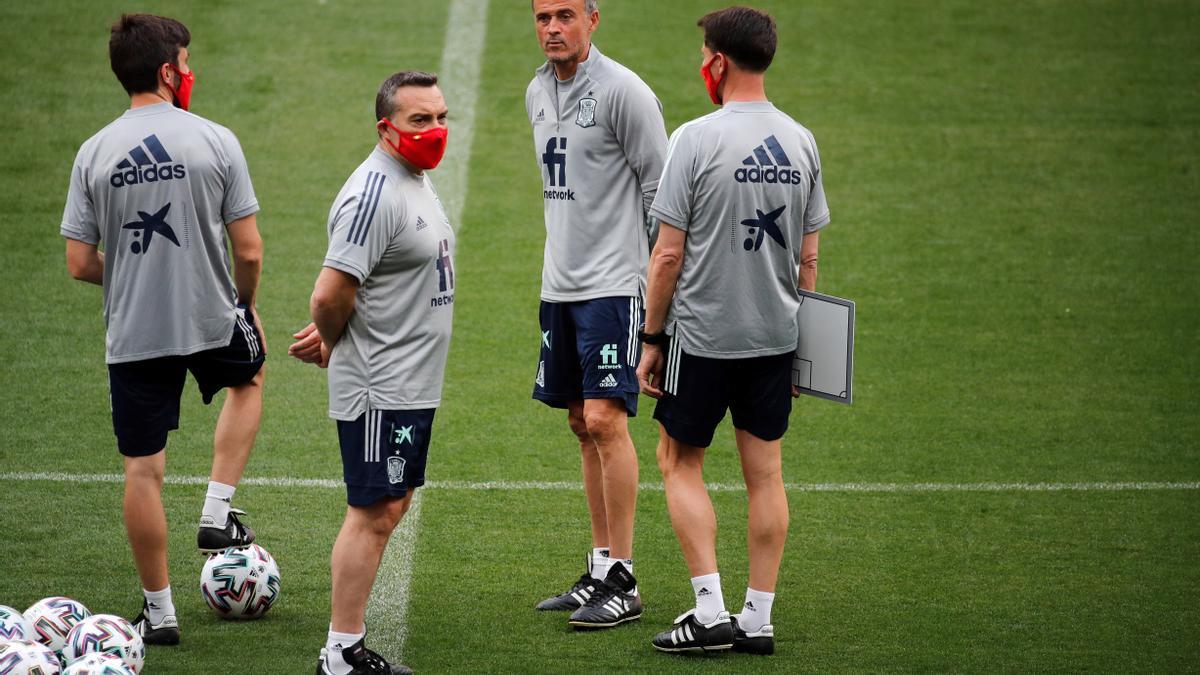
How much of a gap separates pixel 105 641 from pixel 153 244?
4.43 feet

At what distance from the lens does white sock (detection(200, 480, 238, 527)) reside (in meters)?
5.47

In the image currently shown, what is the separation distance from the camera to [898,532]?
6.48 meters

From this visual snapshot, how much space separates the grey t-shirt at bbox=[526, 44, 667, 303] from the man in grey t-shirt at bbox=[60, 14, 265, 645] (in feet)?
3.92

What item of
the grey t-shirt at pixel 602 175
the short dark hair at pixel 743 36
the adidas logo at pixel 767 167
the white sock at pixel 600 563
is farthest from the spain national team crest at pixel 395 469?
the short dark hair at pixel 743 36

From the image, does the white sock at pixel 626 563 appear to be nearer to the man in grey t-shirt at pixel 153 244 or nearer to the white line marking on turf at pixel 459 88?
the man in grey t-shirt at pixel 153 244

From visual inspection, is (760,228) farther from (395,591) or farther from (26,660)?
(26,660)

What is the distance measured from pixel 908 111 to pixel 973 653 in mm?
7669

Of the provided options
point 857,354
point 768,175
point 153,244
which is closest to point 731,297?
point 768,175

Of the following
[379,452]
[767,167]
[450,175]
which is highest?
[450,175]

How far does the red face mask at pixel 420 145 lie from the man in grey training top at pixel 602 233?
0.95m

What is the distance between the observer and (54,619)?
4836 mm

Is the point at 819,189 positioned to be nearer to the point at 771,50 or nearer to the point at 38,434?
the point at 771,50

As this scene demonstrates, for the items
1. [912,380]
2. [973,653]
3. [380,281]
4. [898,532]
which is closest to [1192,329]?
[912,380]

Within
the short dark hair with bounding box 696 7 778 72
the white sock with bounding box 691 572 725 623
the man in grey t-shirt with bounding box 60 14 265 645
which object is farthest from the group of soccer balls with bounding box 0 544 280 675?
the short dark hair with bounding box 696 7 778 72
